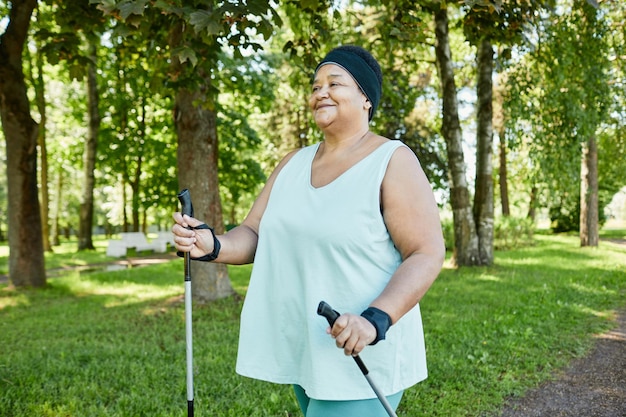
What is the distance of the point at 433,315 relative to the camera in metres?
7.68

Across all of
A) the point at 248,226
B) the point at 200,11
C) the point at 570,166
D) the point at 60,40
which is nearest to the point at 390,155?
the point at 248,226

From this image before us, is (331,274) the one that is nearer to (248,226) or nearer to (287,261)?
(287,261)

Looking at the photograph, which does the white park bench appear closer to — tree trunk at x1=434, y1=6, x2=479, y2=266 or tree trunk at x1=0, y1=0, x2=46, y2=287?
tree trunk at x1=0, y1=0, x2=46, y2=287

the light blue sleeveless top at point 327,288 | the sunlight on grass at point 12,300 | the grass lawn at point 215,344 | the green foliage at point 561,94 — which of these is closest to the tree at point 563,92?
the green foliage at point 561,94

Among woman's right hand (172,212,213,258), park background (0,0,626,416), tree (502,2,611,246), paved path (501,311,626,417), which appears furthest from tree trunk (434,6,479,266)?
woman's right hand (172,212,213,258)

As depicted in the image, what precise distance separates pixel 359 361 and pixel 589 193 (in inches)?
714

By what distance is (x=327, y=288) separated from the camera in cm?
195

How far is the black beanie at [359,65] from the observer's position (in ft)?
6.94

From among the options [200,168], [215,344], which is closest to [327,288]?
[215,344]

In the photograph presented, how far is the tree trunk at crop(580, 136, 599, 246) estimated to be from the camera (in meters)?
17.6

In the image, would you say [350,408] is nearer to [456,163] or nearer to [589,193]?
[456,163]

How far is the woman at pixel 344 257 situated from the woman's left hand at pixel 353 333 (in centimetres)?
1

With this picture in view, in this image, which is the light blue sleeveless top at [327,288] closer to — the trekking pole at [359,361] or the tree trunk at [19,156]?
the trekking pole at [359,361]

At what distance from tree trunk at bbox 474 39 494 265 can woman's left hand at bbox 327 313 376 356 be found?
38.3ft
